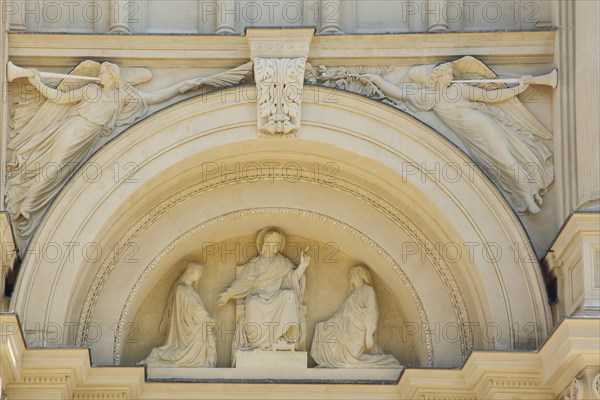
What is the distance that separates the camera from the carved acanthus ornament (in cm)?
1972

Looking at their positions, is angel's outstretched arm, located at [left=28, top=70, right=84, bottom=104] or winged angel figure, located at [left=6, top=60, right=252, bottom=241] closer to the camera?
winged angel figure, located at [left=6, top=60, right=252, bottom=241]

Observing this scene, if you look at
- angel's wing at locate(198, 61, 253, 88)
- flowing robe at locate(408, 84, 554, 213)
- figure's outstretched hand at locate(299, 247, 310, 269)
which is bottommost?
figure's outstretched hand at locate(299, 247, 310, 269)

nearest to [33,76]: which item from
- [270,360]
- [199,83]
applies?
[199,83]

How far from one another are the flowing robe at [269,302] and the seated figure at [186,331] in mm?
→ 339

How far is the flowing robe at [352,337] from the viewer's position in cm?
2041

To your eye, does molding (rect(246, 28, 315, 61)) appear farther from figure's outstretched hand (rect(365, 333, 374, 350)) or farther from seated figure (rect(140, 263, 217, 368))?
figure's outstretched hand (rect(365, 333, 374, 350))

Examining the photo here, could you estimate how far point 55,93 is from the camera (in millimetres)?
Answer: 19875

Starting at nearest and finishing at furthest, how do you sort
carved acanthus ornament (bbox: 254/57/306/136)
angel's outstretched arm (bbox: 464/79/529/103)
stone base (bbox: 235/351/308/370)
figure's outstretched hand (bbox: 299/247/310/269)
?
carved acanthus ornament (bbox: 254/57/306/136)
angel's outstretched arm (bbox: 464/79/529/103)
stone base (bbox: 235/351/308/370)
figure's outstretched hand (bbox: 299/247/310/269)

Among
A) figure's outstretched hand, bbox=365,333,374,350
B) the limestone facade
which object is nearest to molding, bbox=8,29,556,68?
the limestone facade

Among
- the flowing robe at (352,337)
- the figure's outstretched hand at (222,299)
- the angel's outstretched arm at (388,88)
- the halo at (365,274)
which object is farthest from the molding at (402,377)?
the angel's outstretched arm at (388,88)

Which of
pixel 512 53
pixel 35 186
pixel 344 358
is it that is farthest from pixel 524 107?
pixel 35 186

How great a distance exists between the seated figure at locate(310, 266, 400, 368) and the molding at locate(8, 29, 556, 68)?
2.54 meters

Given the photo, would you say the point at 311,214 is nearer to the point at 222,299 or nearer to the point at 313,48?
the point at 222,299

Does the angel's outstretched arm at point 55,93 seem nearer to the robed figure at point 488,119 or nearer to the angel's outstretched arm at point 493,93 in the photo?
the robed figure at point 488,119
